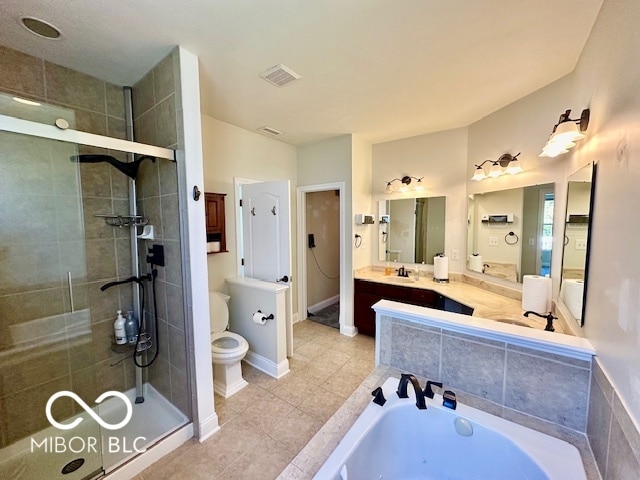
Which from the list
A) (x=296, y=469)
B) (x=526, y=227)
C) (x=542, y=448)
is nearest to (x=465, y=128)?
(x=526, y=227)

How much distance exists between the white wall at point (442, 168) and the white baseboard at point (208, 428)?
111 inches

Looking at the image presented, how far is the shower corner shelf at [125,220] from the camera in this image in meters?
1.94

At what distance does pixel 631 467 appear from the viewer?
0.76 meters

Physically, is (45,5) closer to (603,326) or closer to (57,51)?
(57,51)

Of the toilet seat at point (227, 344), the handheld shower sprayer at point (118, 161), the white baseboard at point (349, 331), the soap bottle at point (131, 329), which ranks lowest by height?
the white baseboard at point (349, 331)

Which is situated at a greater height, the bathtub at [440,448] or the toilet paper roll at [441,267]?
the toilet paper roll at [441,267]

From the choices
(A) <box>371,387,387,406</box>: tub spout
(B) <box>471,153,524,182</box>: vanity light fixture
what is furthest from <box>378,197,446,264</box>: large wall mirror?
(A) <box>371,387,387,406</box>: tub spout

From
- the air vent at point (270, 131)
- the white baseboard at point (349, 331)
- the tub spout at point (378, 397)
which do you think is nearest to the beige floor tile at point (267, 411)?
the tub spout at point (378, 397)

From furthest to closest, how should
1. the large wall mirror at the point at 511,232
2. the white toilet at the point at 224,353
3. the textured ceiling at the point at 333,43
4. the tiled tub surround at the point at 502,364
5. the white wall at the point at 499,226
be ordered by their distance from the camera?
1. the white wall at the point at 499,226
2. the white toilet at the point at 224,353
3. the large wall mirror at the point at 511,232
4. the textured ceiling at the point at 333,43
5. the tiled tub surround at the point at 502,364

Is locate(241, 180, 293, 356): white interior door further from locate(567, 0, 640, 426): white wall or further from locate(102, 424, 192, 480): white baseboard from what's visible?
locate(567, 0, 640, 426): white wall

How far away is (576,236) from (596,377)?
82 centimetres

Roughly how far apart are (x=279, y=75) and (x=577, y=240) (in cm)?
220

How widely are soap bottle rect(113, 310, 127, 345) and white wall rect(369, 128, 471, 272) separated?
318cm

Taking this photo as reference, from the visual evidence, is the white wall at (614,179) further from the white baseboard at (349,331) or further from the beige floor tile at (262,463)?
the white baseboard at (349,331)
